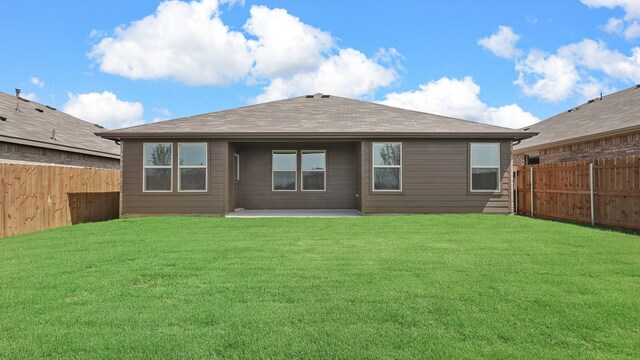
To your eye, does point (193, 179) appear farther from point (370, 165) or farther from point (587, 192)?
point (587, 192)

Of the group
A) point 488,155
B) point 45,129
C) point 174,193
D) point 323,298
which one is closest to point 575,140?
point 488,155

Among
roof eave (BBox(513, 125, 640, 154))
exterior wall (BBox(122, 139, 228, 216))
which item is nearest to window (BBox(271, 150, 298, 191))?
exterior wall (BBox(122, 139, 228, 216))

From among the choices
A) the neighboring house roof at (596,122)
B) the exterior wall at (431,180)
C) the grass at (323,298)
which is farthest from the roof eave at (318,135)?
the grass at (323,298)

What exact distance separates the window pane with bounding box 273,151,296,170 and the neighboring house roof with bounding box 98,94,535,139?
137 centimetres

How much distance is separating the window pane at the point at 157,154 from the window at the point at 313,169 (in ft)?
15.8

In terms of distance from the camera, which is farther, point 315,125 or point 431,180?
point 315,125

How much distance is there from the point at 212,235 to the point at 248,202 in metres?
6.45

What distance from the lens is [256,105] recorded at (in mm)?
17141

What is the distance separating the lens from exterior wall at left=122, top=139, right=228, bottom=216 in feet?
43.3

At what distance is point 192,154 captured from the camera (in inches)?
526

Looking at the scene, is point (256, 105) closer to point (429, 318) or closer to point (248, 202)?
point (248, 202)

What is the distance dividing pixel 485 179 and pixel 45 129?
1645 centimetres

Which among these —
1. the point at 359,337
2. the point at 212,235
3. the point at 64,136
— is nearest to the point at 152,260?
the point at 212,235

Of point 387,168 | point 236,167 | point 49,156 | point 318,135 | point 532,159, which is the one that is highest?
point 318,135
